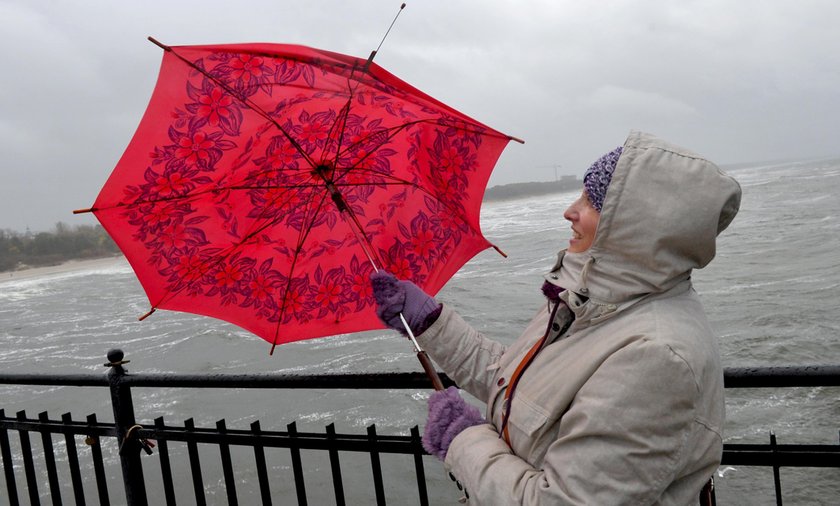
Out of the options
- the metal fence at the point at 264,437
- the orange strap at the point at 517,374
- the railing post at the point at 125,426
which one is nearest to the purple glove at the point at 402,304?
the metal fence at the point at 264,437

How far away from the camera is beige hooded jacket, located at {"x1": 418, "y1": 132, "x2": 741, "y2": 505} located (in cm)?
129

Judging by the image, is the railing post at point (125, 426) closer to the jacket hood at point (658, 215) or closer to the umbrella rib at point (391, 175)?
the umbrella rib at point (391, 175)

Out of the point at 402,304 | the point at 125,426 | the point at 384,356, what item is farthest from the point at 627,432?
the point at 384,356

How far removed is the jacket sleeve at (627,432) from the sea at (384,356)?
2.97 feet

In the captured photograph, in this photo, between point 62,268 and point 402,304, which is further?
point 62,268

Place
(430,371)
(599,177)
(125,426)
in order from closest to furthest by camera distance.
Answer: (599,177) < (430,371) < (125,426)

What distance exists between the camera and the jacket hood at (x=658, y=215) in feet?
4.30

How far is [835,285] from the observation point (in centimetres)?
2086

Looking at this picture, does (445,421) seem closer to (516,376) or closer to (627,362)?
(516,376)

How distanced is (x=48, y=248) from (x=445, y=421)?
81576 mm

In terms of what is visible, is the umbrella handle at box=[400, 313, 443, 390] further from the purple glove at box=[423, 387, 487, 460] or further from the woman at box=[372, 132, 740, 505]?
the woman at box=[372, 132, 740, 505]

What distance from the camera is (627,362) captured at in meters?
1.32

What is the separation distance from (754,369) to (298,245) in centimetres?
153

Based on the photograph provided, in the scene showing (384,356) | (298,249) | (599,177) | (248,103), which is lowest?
(384,356)
